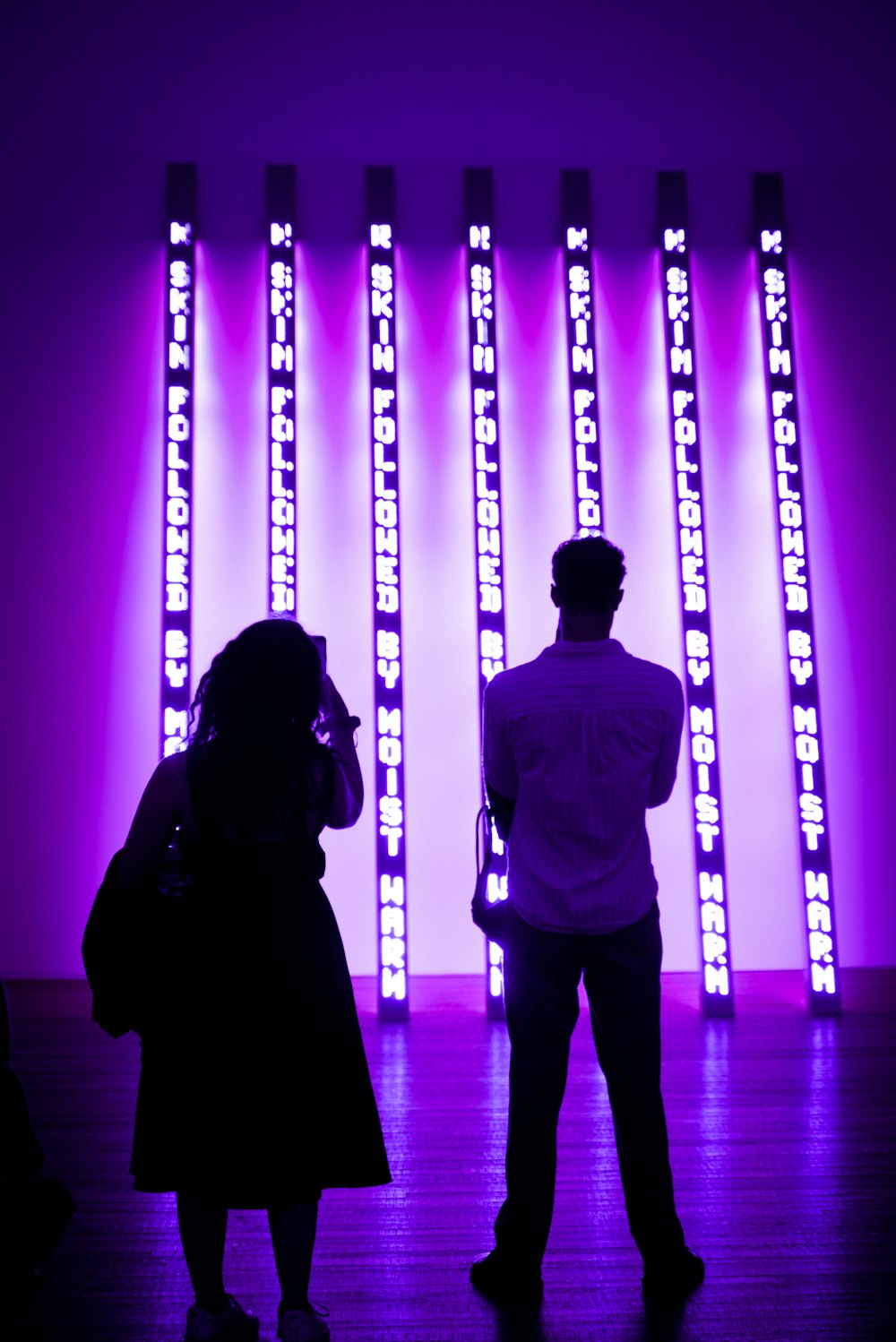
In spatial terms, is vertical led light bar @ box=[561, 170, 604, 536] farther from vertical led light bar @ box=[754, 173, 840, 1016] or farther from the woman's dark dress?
the woman's dark dress

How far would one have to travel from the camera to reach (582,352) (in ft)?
16.1

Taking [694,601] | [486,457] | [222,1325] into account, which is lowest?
[222,1325]

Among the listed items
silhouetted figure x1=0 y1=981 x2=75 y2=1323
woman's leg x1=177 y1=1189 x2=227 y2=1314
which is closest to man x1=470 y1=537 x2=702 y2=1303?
woman's leg x1=177 y1=1189 x2=227 y2=1314

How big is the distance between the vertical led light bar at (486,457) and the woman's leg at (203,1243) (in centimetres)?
270

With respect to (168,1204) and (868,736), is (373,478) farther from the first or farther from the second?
(168,1204)

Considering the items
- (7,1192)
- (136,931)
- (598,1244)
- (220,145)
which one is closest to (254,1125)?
(136,931)

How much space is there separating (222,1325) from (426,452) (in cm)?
414

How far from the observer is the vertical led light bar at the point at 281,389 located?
4.70 metres

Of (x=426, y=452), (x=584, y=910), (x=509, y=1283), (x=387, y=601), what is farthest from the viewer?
(x=426, y=452)

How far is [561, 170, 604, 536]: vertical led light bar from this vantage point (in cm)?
481

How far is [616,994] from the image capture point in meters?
1.89

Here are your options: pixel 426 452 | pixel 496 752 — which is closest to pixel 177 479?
pixel 426 452

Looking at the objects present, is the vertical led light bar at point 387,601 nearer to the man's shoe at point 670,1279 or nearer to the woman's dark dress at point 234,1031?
the man's shoe at point 670,1279

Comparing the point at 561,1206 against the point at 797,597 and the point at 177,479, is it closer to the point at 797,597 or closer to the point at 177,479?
the point at 797,597
